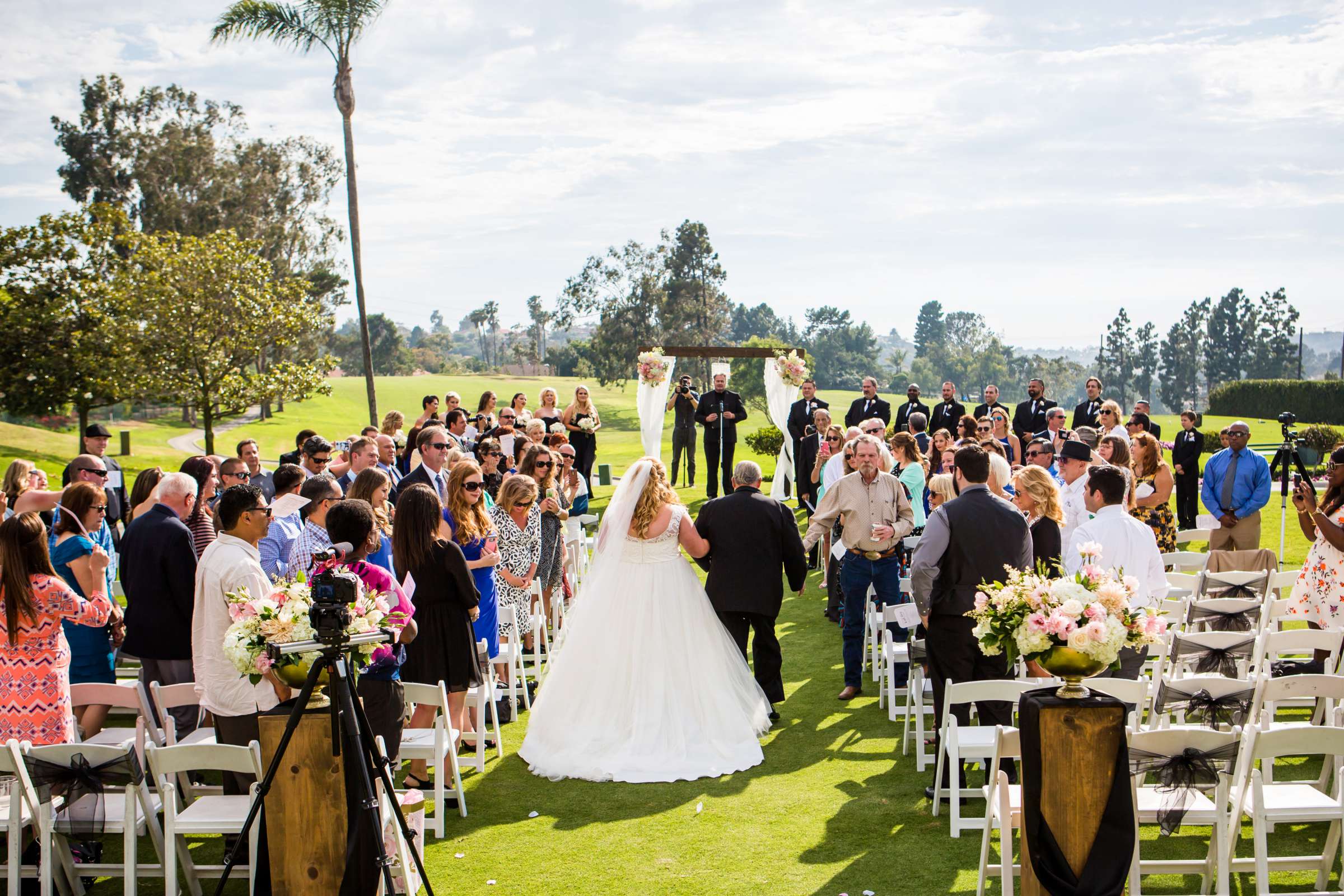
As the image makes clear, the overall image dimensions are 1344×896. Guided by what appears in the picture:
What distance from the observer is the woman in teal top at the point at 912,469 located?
10164 mm

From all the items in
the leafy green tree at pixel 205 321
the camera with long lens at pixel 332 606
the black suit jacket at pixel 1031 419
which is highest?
the leafy green tree at pixel 205 321

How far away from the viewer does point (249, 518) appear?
5.30 meters

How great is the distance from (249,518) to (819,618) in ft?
24.5

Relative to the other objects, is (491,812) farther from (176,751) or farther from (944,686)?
(944,686)

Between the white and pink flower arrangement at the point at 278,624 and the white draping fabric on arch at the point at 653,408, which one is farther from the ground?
the white draping fabric on arch at the point at 653,408

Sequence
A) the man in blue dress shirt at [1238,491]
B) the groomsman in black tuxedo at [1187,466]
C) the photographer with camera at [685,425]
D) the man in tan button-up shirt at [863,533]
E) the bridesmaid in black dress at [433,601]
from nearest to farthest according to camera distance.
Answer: the bridesmaid in black dress at [433,601] → the man in tan button-up shirt at [863,533] → the man in blue dress shirt at [1238,491] → the groomsman in black tuxedo at [1187,466] → the photographer with camera at [685,425]

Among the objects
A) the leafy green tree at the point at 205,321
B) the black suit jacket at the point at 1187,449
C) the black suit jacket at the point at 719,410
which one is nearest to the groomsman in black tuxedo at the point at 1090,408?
the black suit jacket at the point at 1187,449

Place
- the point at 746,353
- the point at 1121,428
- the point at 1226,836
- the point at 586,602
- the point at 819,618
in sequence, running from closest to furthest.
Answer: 1. the point at 1226,836
2. the point at 586,602
3. the point at 819,618
4. the point at 1121,428
5. the point at 746,353

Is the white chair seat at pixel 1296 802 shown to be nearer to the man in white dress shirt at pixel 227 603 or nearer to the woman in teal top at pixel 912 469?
the man in white dress shirt at pixel 227 603

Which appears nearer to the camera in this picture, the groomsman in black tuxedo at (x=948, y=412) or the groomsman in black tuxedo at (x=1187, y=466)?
the groomsman in black tuxedo at (x=1187, y=466)

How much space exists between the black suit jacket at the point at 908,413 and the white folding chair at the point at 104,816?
11.7 m

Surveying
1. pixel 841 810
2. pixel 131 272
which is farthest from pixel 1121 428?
pixel 131 272

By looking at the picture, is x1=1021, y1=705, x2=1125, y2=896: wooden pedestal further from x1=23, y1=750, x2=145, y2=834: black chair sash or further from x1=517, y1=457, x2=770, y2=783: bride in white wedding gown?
x1=23, y1=750, x2=145, y2=834: black chair sash

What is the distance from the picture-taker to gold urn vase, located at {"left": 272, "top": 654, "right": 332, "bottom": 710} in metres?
4.30
